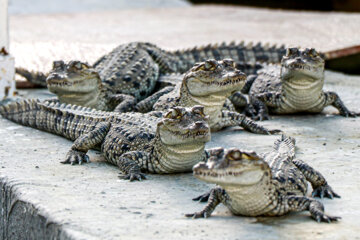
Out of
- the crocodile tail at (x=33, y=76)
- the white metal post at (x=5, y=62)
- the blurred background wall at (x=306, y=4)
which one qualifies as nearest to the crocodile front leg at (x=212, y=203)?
the white metal post at (x=5, y=62)

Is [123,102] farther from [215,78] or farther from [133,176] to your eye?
[133,176]

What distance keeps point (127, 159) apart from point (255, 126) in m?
1.65

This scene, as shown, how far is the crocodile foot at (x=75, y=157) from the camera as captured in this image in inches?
213

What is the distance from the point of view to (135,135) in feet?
17.7

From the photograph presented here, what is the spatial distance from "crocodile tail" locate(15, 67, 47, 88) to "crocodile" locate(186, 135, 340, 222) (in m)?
4.39

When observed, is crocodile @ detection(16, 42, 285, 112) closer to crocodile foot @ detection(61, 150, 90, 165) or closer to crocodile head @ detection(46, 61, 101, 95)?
crocodile head @ detection(46, 61, 101, 95)

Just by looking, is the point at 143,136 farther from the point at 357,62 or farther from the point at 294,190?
the point at 357,62

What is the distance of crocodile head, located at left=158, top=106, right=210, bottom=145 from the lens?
15.8 ft

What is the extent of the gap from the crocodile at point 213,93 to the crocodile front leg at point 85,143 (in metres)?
0.90

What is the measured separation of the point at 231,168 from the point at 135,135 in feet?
5.53

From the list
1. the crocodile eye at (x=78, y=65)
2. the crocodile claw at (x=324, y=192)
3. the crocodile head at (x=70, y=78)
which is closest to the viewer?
the crocodile claw at (x=324, y=192)

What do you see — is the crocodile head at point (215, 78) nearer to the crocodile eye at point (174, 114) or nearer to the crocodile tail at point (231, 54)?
the crocodile eye at point (174, 114)

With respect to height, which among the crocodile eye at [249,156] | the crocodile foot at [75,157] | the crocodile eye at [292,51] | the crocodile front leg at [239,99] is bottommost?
the crocodile foot at [75,157]

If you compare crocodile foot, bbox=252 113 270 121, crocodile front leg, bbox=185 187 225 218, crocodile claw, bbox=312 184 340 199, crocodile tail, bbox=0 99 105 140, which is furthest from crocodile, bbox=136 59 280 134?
crocodile front leg, bbox=185 187 225 218
